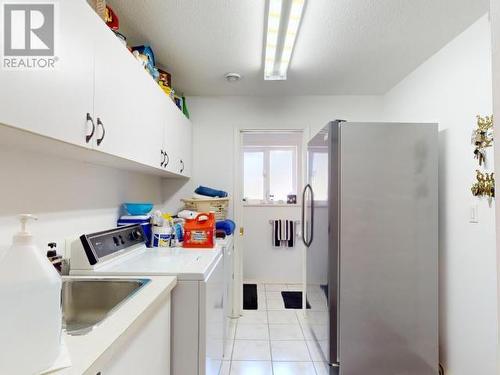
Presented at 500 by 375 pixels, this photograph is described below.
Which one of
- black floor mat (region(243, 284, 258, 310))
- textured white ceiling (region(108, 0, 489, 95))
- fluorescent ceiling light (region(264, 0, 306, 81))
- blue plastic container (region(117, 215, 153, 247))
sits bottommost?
black floor mat (region(243, 284, 258, 310))

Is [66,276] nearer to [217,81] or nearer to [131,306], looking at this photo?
[131,306]

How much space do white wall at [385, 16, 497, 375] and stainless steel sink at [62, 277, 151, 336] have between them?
75.3 inches

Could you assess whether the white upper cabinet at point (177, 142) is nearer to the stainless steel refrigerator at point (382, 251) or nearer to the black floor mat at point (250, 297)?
the stainless steel refrigerator at point (382, 251)

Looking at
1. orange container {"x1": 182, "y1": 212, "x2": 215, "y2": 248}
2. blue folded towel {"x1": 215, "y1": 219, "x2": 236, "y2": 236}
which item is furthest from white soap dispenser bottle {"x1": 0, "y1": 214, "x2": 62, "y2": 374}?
blue folded towel {"x1": 215, "y1": 219, "x2": 236, "y2": 236}

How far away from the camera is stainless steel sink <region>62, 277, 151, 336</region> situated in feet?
3.95

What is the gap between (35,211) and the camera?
49.3 inches

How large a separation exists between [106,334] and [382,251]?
5.62ft

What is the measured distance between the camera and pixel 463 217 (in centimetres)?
184

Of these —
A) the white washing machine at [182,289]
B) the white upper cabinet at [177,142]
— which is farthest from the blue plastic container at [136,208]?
the white washing machine at [182,289]

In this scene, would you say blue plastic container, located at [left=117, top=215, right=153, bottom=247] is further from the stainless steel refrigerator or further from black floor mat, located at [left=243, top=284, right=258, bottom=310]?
black floor mat, located at [left=243, top=284, right=258, bottom=310]

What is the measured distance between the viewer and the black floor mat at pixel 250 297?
3.28 meters

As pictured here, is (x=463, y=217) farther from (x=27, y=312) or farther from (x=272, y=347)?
(x=27, y=312)

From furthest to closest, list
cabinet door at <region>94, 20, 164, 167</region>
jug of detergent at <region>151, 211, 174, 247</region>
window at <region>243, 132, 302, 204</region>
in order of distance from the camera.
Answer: window at <region>243, 132, 302, 204</region> → jug of detergent at <region>151, 211, 174, 247</region> → cabinet door at <region>94, 20, 164, 167</region>

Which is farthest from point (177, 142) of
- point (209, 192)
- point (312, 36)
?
point (312, 36)
